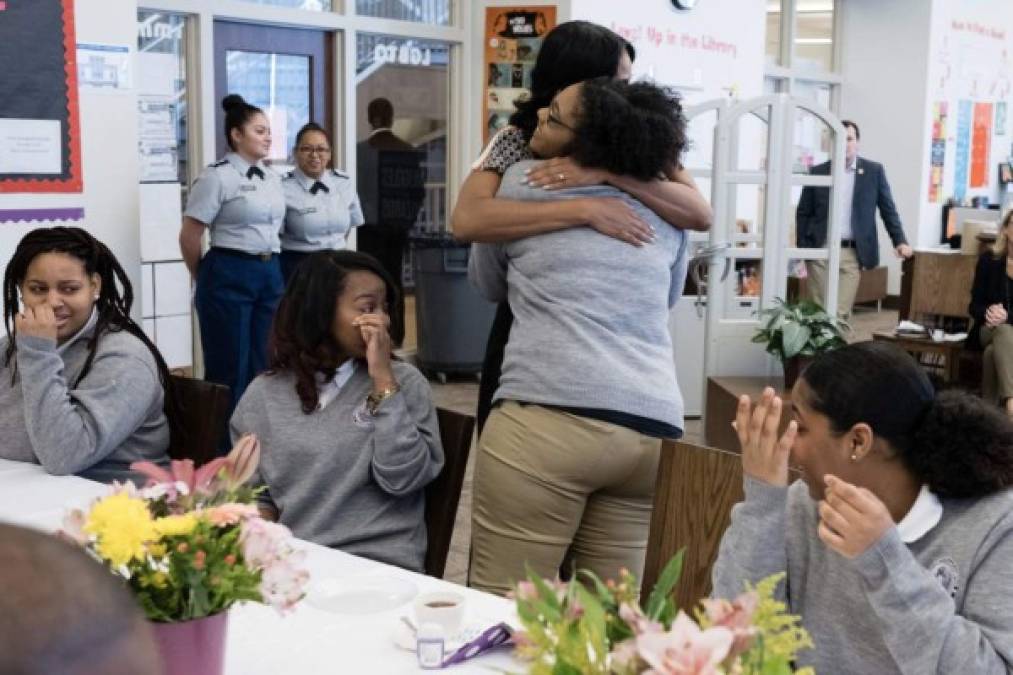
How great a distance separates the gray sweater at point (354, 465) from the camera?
2.56 metres

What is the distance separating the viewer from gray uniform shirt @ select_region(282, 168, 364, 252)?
19.9ft

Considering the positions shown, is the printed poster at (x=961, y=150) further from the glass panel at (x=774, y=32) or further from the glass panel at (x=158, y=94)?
the glass panel at (x=158, y=94)

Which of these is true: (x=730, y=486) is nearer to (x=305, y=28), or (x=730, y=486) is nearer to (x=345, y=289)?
(x=345, y=289)

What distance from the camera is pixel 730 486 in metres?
2.25

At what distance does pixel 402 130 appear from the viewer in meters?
7.69

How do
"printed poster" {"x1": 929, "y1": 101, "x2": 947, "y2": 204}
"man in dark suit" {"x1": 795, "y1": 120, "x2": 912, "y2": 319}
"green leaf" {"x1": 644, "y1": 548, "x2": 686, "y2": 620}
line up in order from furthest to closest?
"printed poster" {"x1": 929, "y1": 101, "x2": 947, "y2": 204} → "man in dark suit" {"x1": 795, "y1": 120, "x2": 912, "y2": 319} → "green leaf" {"x1": 644, "y1": 548, "x2": 686, "y2": 620}

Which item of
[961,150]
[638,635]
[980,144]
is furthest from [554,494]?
[980,144]

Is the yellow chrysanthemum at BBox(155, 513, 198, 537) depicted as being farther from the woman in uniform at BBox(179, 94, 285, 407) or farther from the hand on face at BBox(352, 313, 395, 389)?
the woman in uniform at BBox(179, 94, 285, 407)

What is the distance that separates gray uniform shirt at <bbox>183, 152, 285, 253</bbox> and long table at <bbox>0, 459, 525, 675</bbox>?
3469 mm

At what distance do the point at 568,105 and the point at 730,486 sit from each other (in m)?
0.76

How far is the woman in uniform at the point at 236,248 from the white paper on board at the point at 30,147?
103 cm

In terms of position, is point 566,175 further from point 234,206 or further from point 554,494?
point 234,206

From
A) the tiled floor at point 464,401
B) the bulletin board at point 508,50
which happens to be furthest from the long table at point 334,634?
the bulletin board at point 508,50

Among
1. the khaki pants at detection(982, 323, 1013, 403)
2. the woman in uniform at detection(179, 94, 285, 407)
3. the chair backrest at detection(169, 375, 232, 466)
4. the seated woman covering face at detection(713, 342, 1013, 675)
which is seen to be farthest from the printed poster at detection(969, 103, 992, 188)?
the seated woman covering face at detection(713, 342, 1013, 675)
